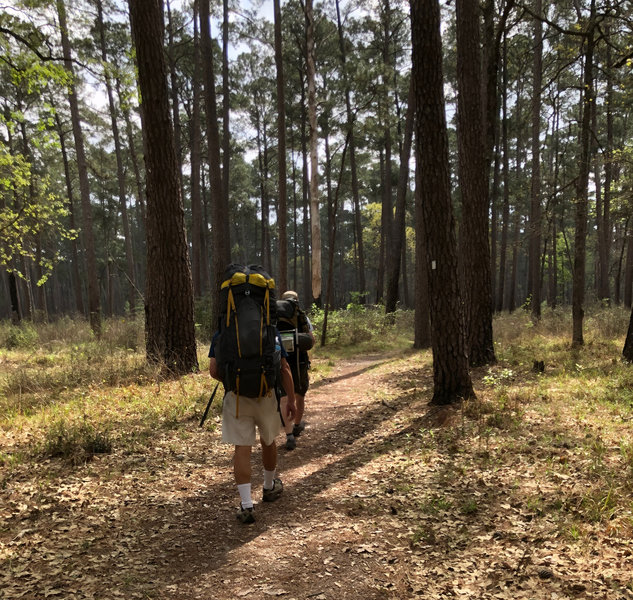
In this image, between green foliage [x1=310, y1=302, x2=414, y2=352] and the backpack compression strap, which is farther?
green foliage [x1=310, y1=302, x2=414, y2=352]

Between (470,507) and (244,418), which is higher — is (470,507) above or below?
below

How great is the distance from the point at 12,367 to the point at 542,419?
10.1 metres

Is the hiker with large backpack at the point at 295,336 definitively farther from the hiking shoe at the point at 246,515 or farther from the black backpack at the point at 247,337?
the black backpack at the point at 247,337

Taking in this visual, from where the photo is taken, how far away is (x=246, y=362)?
9.88ft

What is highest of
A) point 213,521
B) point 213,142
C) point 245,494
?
point 213,142

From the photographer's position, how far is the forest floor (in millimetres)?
2414

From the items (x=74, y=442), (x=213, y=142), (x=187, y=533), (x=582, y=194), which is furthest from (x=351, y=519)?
(x=213, y=142)

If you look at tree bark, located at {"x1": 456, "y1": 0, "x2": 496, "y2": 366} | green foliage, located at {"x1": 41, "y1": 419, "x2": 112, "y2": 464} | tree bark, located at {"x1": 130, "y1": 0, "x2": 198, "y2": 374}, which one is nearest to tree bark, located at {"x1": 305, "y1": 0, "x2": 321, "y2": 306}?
tree bark, located at {"x1": 456, "y1": 0, "x2": 496, "y2": 366}

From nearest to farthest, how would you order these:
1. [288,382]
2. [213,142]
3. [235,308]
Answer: [235,308] < [288,382] < [213,142]

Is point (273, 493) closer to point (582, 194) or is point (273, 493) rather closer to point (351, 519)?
point (351, 519)

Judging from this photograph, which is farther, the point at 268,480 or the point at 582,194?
the point at 582,194

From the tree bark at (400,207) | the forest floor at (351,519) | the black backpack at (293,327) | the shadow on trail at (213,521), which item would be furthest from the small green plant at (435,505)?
the tree bark at (400,207)

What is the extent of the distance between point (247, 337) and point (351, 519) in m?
1.69

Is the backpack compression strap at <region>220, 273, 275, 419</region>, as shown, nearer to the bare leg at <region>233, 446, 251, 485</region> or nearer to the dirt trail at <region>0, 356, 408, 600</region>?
the bare leg at <region>233, 446, 251, 485</region>
